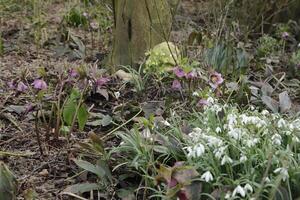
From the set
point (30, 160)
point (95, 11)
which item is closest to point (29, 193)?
point (30, 160)

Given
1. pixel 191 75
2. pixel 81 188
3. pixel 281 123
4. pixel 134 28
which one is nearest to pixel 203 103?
pixel 191 75

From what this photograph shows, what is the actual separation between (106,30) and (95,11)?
17.6 inches

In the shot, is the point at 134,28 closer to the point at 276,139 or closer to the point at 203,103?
the point at 203,103

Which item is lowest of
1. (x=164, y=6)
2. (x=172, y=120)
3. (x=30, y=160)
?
(x=30, y=160)

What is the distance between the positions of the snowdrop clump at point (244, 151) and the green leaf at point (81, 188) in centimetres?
36

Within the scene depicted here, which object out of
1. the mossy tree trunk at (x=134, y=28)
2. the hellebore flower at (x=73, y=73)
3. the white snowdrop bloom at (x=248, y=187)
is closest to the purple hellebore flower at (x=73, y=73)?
the hellebore flower at (x=73, y=73)

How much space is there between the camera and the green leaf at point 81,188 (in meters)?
2.07

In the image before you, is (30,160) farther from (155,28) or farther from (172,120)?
(155,28)

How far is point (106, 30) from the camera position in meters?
4.70

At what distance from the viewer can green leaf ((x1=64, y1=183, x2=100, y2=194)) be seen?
207 centimetres

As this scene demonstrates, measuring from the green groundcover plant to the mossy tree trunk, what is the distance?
141 centimetres

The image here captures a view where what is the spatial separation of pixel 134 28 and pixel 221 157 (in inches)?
72.8

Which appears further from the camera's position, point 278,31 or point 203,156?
point 278,31

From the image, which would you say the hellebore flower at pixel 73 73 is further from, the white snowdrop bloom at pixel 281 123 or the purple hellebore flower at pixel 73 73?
the white snowdrop bloom at pixel 281 123
